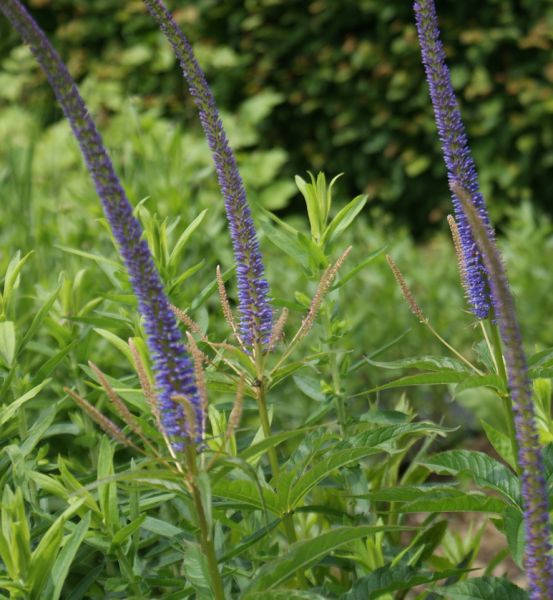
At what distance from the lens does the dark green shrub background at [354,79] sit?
8.73m

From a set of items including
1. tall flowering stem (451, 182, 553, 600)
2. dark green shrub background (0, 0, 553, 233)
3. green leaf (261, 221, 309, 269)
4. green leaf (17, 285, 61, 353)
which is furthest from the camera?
dark green shrub background (0, 0, 553, 233)

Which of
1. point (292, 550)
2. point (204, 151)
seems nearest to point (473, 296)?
point (292, 550)

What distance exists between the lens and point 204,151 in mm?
7031

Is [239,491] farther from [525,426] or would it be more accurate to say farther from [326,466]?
[525,426]

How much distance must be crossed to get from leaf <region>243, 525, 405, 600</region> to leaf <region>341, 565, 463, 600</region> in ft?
0.80

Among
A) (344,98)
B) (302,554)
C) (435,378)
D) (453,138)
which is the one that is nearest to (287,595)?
(302,554)

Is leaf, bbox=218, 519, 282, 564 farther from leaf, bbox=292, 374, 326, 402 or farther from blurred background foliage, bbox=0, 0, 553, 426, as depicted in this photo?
blurred background foliage, bbox=0, 0, 553, 426

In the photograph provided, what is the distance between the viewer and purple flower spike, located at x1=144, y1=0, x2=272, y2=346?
1.66 metres

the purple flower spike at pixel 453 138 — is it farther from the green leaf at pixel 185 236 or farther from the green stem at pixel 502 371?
the green leaf at pixel 185 236

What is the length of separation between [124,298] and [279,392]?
3.62 metres

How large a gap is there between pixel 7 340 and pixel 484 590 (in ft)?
3.75

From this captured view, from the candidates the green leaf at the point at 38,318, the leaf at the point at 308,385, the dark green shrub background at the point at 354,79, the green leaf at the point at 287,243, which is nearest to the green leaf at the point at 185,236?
the green leaf at the point at 287,243

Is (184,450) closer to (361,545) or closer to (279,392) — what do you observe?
(361,545)

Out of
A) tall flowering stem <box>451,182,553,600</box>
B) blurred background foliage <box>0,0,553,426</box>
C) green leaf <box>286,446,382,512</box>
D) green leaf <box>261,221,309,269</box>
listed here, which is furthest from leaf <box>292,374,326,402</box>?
blurred background foliage <box>0,0,553,426</box>
